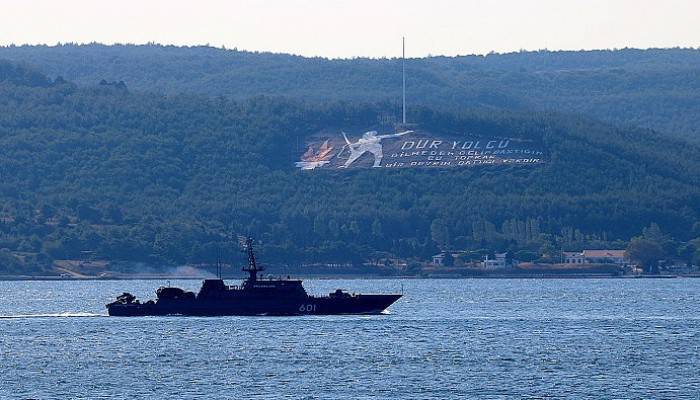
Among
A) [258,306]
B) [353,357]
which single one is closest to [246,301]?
[258,306]

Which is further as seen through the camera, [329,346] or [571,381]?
[329,346]

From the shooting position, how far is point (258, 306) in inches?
7092

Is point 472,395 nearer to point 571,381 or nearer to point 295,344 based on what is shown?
point 571,381

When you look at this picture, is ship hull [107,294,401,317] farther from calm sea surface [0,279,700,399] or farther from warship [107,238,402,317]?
calm sea surface [0,279,700,399]

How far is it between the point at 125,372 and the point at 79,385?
8545mm

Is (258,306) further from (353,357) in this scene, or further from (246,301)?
(353,357)

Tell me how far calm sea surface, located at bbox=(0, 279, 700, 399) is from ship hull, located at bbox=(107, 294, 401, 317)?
1.14m

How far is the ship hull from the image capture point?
179750 mm

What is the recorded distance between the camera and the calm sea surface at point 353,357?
396 ft

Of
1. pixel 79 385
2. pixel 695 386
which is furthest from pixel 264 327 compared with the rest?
pixel 695 386

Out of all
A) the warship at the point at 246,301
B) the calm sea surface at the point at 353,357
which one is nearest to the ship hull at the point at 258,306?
the warship at the point at 246,301

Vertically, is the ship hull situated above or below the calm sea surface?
above

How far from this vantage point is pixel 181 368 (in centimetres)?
13500

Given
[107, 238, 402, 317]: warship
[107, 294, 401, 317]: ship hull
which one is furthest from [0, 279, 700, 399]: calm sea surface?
[107, 238, 402, 317]: warship
